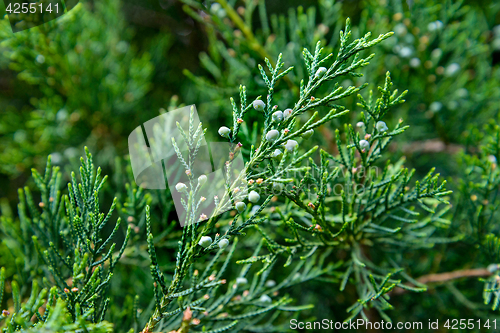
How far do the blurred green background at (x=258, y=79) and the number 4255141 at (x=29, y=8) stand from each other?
58 mm

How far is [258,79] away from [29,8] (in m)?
0.96

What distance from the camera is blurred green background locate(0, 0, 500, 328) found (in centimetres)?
141

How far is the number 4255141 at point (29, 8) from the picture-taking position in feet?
4.13

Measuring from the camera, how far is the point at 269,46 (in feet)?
4.87

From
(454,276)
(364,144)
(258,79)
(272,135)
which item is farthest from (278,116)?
(454,276)

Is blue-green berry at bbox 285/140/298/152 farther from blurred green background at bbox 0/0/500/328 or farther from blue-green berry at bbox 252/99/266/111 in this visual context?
blurred green background at bbox 0/0/500/328

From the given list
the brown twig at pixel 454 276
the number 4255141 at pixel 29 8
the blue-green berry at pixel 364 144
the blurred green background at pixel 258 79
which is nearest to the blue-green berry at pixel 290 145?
the blue-green berry at pixel 364 144

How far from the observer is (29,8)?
127cm

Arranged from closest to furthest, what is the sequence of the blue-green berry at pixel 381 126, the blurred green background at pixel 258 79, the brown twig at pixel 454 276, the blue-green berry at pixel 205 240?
the blue-green berry at pixel 205 240 < the blue-green berry at pixel 381 126 < the brown twig at pixel 454 276 < the blurred green background at pixel 258 79

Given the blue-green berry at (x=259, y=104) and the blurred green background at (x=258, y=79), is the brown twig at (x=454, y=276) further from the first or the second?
the blue-green berry at (x=259, y=104)

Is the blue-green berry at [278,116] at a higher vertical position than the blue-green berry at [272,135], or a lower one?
higher

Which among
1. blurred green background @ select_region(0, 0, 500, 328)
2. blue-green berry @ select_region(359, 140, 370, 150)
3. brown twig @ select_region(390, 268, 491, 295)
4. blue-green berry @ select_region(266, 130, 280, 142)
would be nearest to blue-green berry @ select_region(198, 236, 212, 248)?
blue-green berry @ select_region(266, 130, 280, 142)

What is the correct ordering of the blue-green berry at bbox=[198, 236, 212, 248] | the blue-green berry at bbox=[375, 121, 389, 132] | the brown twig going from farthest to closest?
the brown twig → the blue-green berry at bbox=[375, 121, 389, 132] → the blue-green berry at bbox=[198, 236, 212, 248]

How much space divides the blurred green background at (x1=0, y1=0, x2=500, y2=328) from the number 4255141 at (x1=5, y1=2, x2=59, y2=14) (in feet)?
0.19
